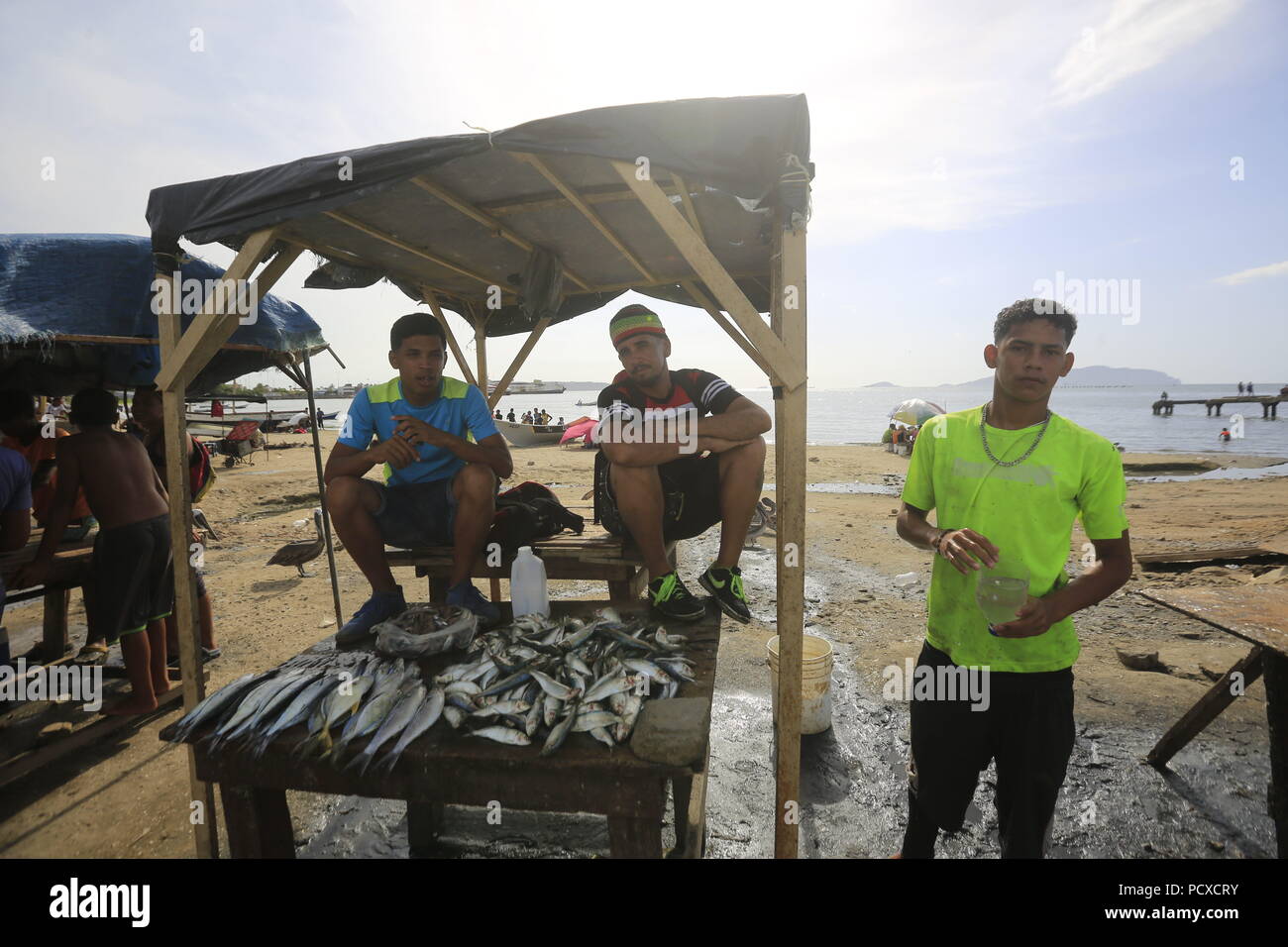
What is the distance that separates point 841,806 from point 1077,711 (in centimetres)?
253

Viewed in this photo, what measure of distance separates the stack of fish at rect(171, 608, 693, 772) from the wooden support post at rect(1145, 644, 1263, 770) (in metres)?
3.58

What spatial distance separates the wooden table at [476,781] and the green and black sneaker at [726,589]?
1.45 metres

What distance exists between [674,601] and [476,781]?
154 cm

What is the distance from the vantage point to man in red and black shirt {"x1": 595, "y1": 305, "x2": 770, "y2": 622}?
3492 millimetres

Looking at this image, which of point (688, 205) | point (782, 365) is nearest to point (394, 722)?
point (782, 365)

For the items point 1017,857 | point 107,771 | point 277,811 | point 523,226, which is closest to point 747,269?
point 523,226

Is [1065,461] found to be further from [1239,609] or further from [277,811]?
[277,811]

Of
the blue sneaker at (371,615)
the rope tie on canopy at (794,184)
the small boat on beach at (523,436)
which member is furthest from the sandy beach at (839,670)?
the small boat on beach at (523,436)

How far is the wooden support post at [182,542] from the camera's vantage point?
3.27 m

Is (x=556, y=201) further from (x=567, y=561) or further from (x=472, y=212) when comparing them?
(x=567, y=561)

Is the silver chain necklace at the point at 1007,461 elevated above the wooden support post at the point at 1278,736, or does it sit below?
above

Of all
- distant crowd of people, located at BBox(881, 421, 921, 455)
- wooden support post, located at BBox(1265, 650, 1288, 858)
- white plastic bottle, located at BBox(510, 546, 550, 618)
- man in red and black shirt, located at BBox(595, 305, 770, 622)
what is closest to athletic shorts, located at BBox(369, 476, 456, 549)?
white plastic bottle, located at BBox(510, 546, 550, 618)

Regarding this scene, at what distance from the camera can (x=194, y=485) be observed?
5.71 meters

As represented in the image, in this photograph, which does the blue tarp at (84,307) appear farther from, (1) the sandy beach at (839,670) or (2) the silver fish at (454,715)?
(2) the silver fish at (454,715)
